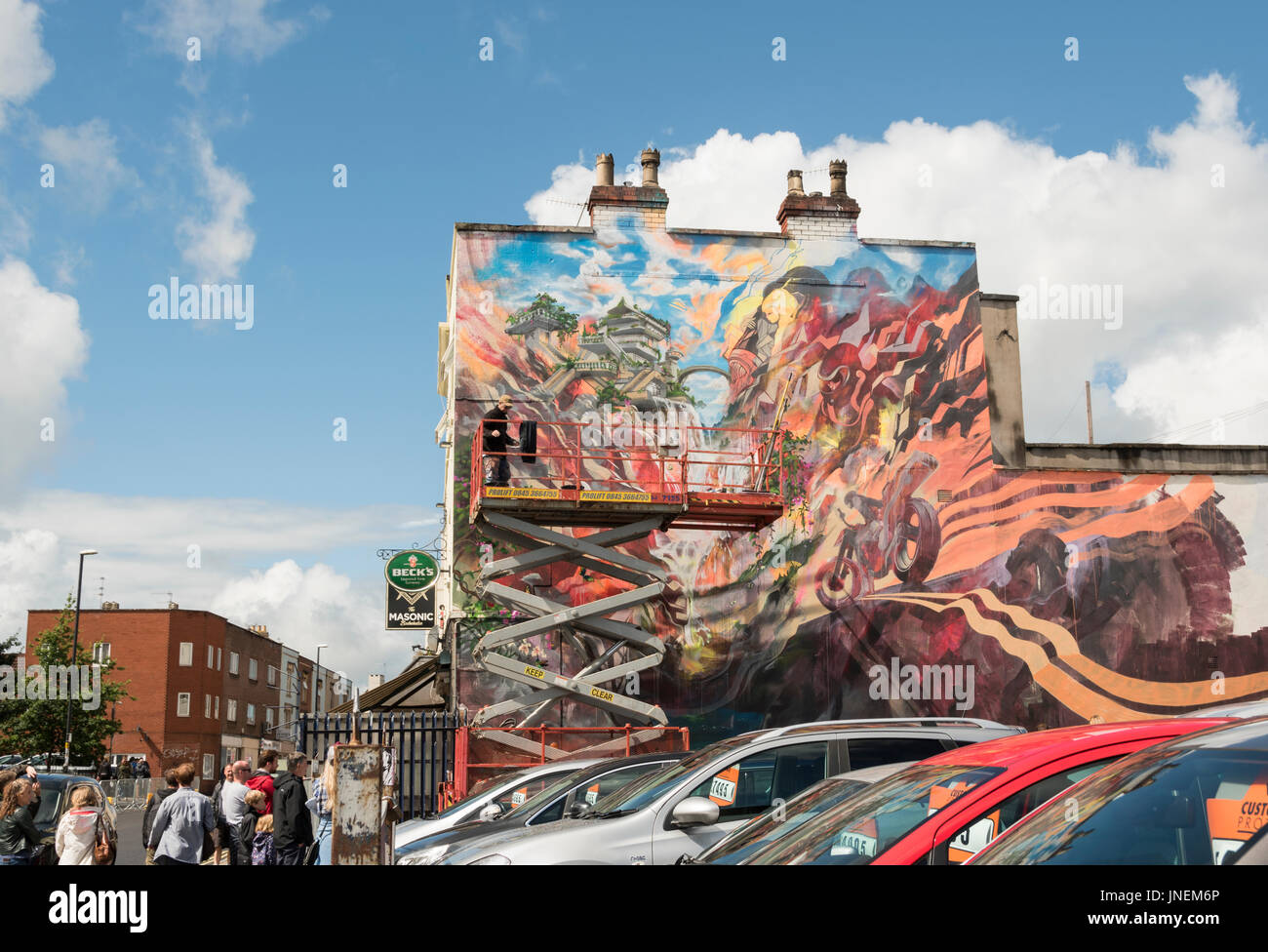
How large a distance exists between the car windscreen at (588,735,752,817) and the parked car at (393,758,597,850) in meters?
3.71

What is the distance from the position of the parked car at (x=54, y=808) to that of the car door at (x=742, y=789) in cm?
503

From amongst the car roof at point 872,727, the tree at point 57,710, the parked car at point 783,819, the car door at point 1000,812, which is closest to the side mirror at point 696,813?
the parked car at point 783,819

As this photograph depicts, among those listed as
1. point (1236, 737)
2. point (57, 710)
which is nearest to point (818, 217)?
point (1236, 737)

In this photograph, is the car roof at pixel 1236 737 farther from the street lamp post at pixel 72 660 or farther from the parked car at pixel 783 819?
the street lamp post at pixel 72 660

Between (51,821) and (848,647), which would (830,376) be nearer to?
(848,647)

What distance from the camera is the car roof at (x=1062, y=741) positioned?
17.9ft

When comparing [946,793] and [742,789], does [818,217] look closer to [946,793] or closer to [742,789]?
[742,789]

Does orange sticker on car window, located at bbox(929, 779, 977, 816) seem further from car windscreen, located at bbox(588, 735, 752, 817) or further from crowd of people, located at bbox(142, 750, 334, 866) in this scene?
crowd of people, located at bbox(142, 750, 334, 866)

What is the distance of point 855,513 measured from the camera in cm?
2308

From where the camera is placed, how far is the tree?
4116cm

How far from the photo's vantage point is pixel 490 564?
19.7 meters

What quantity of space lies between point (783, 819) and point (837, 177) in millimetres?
20612

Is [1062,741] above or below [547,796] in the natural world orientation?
above
